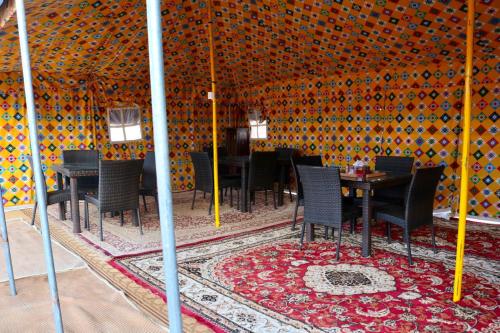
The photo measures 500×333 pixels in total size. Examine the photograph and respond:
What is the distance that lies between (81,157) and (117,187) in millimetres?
1676

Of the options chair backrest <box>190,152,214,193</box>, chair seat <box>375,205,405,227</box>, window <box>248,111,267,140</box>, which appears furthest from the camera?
window <box>248,111,267,140</box>

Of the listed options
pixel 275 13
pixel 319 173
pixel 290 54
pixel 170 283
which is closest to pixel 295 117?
pixel 290 54

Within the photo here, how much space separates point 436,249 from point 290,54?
11.8ft

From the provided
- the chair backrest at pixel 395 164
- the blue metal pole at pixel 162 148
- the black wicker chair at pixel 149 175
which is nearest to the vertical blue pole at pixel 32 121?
the blue metal pole at pixel 162 148

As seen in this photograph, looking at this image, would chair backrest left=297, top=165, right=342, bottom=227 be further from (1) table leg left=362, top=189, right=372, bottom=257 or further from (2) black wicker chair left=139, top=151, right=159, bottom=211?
(2) black wicker chair left=139, top=151, right=159, bottom=211

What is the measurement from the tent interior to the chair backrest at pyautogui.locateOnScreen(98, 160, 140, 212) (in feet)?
5.39

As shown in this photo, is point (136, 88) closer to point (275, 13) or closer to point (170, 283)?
point (275, 13)

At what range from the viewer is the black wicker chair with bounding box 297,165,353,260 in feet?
10.5

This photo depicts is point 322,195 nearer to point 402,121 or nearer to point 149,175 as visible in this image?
point 402,121

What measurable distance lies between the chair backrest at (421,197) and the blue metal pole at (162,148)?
2.53 m

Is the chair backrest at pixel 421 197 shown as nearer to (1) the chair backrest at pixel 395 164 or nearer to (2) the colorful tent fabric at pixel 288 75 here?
(1) the chair backrest at pixel 395 164

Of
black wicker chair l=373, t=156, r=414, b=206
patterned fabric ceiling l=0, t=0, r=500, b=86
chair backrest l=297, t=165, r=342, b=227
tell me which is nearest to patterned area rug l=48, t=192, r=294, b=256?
chair backrest l=297, t=165, r=342, b=227

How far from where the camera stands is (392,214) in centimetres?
327

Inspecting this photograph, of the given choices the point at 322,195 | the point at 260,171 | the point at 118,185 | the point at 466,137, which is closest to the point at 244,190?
the point at 260,171
